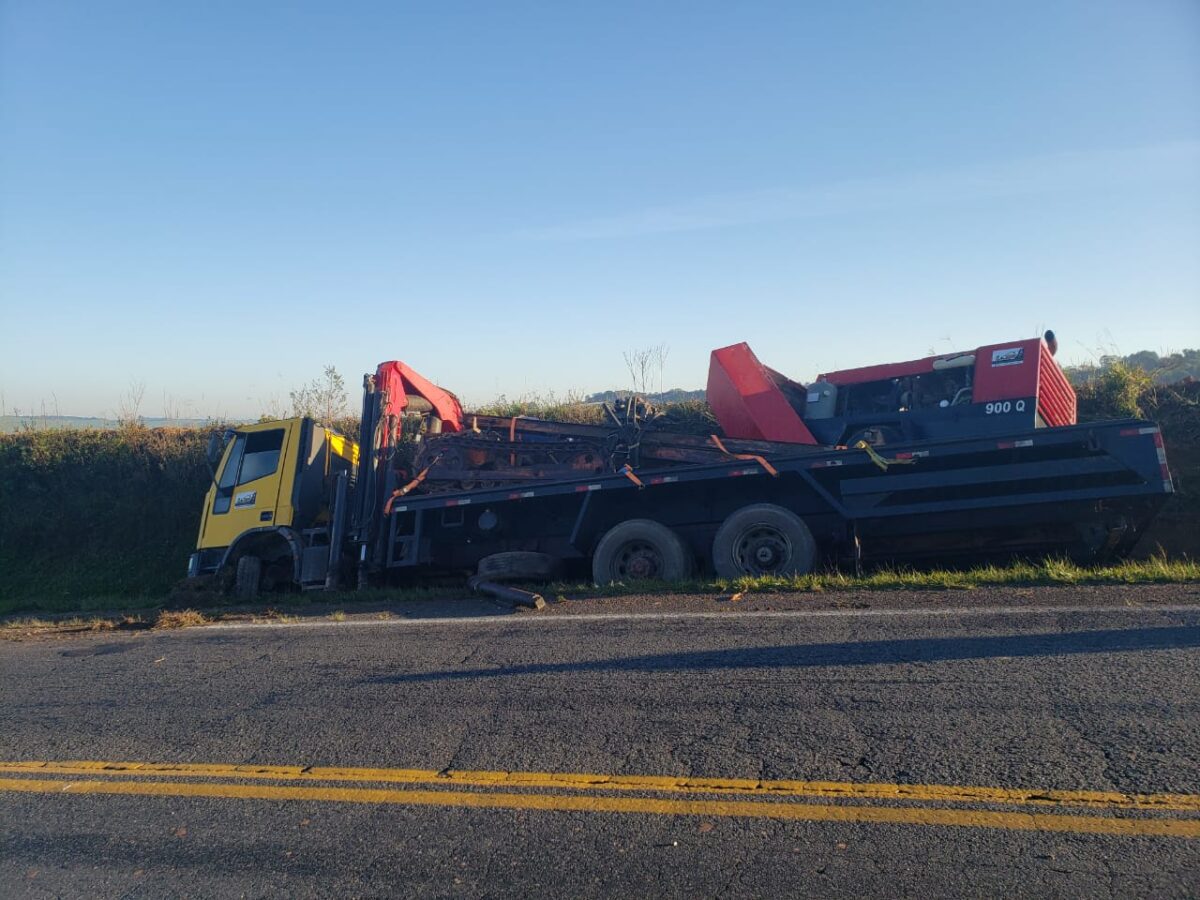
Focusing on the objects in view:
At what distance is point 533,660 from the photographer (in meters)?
6.81

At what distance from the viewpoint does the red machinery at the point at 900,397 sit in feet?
34.4

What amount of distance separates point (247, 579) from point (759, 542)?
23.0 ft

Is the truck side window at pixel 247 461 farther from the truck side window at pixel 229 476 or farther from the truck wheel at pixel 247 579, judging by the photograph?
the truck wheel at pixel 247 579

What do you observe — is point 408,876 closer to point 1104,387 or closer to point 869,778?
point 869,778

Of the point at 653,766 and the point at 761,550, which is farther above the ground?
the point at 761,550

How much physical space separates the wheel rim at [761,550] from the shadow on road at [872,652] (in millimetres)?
3872

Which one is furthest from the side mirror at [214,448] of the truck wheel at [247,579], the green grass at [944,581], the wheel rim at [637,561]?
the wheel rim at [637,561]

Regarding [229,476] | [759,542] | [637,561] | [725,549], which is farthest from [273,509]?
[759,542]

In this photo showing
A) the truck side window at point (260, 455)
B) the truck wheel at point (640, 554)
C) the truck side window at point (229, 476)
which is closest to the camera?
the truck wheel at point (640, 554)

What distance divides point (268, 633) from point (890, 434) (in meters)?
7.79

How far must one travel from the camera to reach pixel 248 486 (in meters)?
12.4

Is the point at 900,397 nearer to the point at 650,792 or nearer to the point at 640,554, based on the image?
the point at 640,554

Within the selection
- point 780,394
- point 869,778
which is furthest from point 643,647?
point 780,394

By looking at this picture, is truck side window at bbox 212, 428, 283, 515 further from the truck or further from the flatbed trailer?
the flatbed trailer
